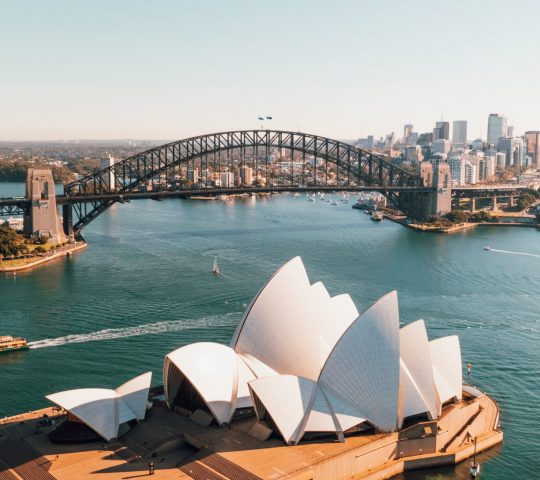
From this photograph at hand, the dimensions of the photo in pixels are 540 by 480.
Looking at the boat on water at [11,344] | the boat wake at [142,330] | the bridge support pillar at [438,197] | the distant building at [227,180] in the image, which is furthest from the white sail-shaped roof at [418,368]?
the distant building at [227,180]

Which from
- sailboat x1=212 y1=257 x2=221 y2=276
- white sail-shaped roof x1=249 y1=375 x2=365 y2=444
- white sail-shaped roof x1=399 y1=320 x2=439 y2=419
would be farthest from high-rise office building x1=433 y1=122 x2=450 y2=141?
white sail-shaped roof x1=249 y1=375 x2=365 y2=444

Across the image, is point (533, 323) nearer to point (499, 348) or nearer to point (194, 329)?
point (499, 348)

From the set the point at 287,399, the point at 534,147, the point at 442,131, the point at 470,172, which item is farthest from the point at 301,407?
the point at 442,131

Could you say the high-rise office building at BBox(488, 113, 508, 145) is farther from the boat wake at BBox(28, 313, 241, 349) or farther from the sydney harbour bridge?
the boat wake at BBox(28, 313, 241, 349)

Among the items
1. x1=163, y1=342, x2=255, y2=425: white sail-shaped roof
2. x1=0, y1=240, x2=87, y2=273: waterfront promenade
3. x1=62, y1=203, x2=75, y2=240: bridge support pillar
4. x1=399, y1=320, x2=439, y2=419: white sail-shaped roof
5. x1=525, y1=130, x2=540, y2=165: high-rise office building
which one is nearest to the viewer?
x1=163, y1=342, x2=255, y2=425: white sail-shaped roof

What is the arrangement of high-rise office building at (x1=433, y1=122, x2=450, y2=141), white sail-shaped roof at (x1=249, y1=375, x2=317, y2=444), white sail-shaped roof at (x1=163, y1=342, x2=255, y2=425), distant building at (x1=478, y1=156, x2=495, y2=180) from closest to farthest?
1. white sail-shaped roof at (x1=249, y1=375, x2=317, y2=444)
2. white sail-shaped roof at (x1=163, y1=342, x2=255, y2=425)
3. distant building at (x1=478, y1=156, x2=495, y2=180)
4. high-rise office building at (x1=433, y1=122, x2=450, y2=141)

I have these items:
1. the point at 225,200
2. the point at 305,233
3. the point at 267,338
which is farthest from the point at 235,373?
the point at 225,200

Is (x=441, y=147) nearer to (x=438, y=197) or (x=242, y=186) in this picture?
(x=438, y=197)

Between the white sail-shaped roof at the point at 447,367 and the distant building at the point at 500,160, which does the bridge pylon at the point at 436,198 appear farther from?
the distant building at the point at 500,160
